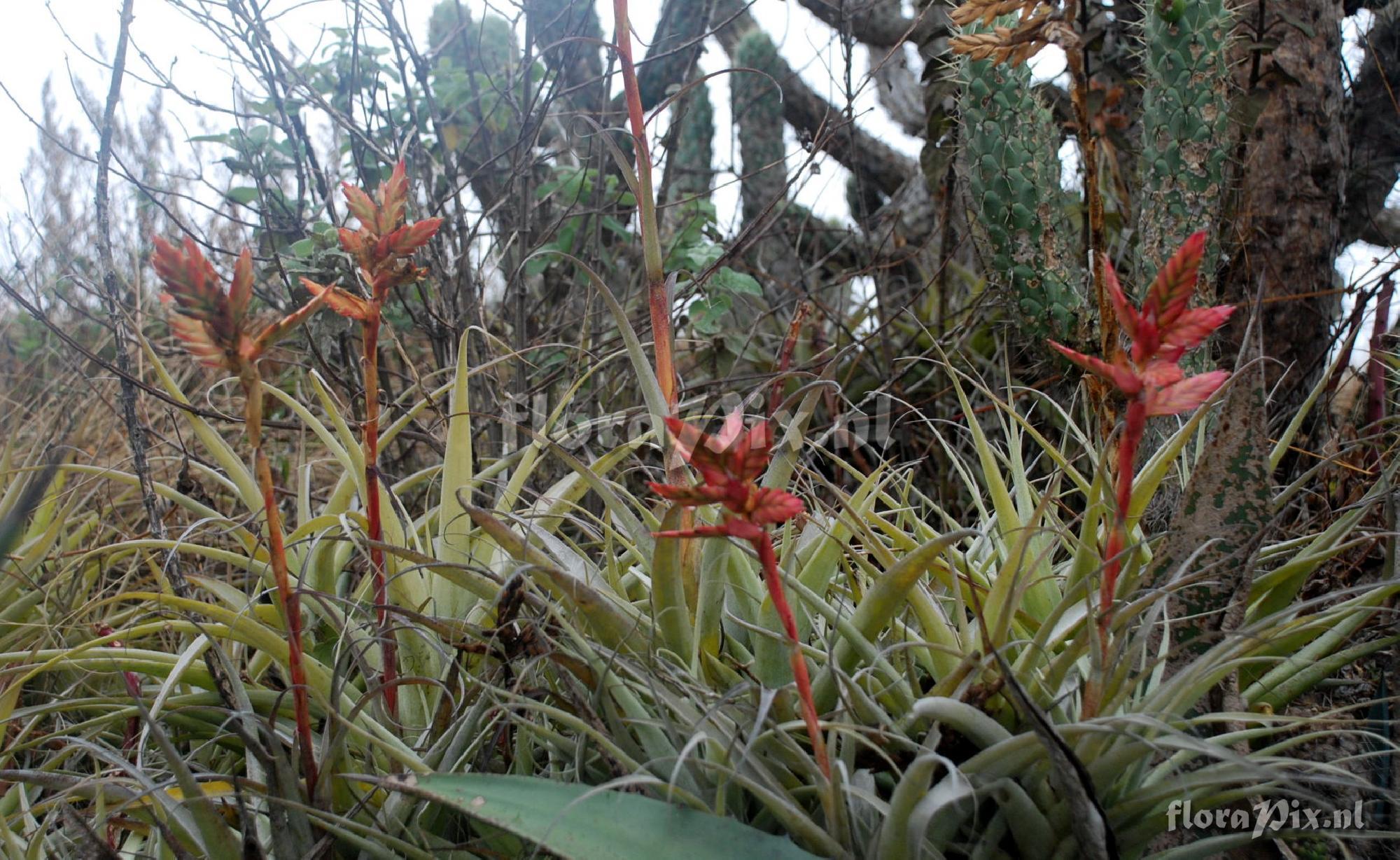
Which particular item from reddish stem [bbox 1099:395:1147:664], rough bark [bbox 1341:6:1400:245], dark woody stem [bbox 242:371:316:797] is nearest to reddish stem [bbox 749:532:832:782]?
reddish stem [bbox 1099:395:1147:664]

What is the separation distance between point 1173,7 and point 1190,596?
1.25 meters

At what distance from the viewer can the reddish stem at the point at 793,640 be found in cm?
60

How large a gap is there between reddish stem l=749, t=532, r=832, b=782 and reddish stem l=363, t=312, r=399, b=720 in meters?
0.37

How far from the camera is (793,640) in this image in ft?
2.09

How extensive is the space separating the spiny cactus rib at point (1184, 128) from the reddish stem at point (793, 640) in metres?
1.26

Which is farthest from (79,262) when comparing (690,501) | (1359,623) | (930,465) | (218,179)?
(1359,623)

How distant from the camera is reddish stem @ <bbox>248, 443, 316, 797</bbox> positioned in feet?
2.30

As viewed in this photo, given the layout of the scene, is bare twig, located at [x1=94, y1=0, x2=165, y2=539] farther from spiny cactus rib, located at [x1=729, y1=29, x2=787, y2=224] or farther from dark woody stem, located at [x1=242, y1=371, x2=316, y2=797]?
spiny cactus rib, located at [x1=729, y1=29, x2=787, y2=224]

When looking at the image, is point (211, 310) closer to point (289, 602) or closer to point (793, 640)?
point (289, 602)

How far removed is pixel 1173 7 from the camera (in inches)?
66.9

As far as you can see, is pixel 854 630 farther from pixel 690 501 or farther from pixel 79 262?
pixel 79 262

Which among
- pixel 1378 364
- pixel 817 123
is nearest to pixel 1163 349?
pixel 1378 364

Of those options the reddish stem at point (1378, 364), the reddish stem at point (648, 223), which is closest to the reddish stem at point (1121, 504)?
the reddish stem at point (648, 223)

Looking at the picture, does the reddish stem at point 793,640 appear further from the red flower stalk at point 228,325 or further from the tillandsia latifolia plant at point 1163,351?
the red flower stalk at point 228,325
